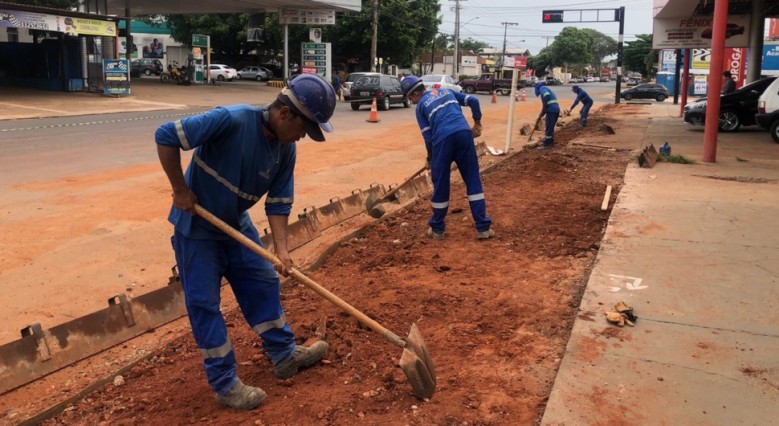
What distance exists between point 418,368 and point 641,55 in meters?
94.9

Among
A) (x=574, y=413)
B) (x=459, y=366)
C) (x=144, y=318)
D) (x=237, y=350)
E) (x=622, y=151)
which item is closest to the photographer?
(x=574, y=413)

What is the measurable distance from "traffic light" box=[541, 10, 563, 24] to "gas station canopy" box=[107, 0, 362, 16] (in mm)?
11746

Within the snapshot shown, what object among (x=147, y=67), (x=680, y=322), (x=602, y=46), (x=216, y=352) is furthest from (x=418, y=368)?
(x=602, y=46)

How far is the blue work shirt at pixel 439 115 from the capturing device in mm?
6574

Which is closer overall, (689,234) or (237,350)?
(237,350)

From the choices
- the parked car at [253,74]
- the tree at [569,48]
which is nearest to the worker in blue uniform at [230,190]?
the parked car at [253,74]

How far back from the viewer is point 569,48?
11544 centimetres

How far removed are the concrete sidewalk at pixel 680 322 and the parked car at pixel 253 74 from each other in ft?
163

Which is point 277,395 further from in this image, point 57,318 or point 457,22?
point 457,22

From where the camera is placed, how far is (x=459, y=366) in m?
3.73

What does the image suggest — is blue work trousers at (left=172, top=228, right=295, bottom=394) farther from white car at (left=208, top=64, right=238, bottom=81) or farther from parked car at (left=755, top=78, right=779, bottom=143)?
white car at (left=208, top=64, right=238, bottom=81)

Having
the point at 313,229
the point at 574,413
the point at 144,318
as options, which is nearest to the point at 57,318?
the point at 144,318

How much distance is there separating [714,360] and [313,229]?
4262mm

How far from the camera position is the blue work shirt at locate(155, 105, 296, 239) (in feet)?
9.92
